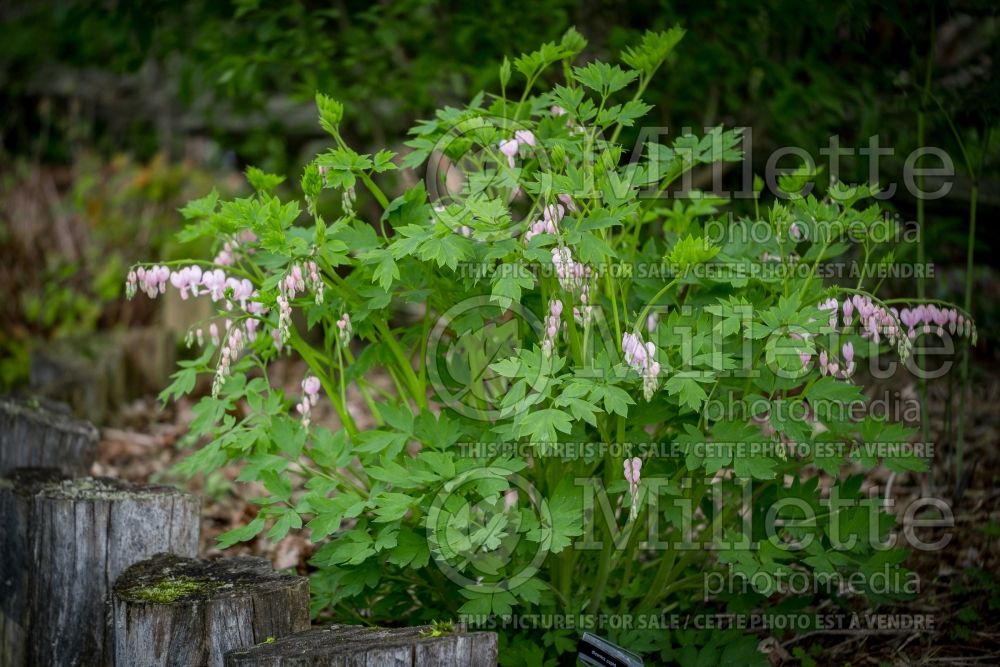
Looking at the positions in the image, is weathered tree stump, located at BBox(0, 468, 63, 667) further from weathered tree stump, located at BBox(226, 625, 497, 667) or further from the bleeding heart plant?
weathered tree stump, located at BBox(226, 625, 497, 667)

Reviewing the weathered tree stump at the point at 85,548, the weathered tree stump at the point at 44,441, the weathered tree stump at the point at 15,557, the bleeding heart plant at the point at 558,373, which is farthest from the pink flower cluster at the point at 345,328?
the weathered tree stump at the point at 44,441

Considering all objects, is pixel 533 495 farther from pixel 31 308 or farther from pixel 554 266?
pixel 31 308

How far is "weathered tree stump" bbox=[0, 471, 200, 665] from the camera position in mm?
2941

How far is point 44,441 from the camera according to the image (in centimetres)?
379

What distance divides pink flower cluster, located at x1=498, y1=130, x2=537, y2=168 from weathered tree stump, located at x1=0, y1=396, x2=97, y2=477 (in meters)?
2.20

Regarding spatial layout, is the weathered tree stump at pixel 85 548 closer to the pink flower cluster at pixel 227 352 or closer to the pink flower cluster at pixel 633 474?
the pink flower cluster at pixel 227 352

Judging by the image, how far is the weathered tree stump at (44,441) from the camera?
3.76 m

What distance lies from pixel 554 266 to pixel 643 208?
0.57 meters

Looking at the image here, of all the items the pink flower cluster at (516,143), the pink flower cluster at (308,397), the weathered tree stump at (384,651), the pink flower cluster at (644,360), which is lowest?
the weathered tree stump at (384,651)

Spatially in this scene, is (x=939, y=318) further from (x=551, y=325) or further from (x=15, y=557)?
(x=15, y=557)

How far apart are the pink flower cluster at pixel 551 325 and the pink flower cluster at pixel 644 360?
18cm

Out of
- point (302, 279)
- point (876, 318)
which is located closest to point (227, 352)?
point (302, 279)

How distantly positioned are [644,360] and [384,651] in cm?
92

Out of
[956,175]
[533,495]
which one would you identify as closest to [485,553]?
[533,495]
